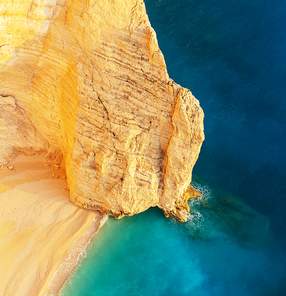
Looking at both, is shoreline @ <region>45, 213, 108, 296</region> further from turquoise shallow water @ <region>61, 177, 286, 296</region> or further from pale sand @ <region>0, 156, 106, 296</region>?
turquoise shallow water @ <region>61, 177, 286, 296</region>

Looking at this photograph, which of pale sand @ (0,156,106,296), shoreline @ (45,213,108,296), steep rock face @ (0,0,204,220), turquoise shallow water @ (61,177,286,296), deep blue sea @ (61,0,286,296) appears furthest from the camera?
deep blue sea @ (61,0,286,296)

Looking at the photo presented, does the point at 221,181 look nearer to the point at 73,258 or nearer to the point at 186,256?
the point at 186,256

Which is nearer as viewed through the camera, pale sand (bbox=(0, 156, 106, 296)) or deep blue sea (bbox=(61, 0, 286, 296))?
pale sand (bbox=(0, 156, 106, 296))

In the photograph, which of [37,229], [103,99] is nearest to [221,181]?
[103,99]

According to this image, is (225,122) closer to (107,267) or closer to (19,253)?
(107,267)

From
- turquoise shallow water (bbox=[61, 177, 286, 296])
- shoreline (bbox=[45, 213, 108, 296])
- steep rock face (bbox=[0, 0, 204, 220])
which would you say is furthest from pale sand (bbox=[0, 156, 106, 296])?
steep rock face (bbox=[0, 0, 204, 220])
